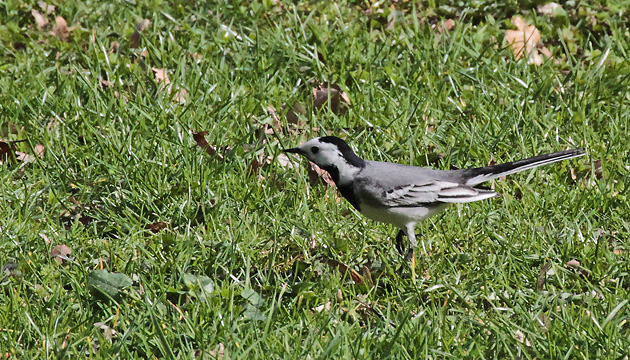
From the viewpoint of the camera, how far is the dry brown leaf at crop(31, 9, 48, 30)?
7.87 meters

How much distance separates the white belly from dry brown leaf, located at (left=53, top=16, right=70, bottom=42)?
413 centimetres

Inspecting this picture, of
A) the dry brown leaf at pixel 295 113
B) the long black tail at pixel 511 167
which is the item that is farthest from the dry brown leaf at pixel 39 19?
the long black tail at pixel 511 167

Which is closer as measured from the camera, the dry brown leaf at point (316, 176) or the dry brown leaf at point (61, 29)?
the dry brown leaf at point (316, 176)

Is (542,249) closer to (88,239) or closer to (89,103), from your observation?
(88,239)

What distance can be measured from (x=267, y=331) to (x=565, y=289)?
1720mm

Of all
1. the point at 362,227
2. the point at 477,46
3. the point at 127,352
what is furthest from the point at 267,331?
the point at 477,46

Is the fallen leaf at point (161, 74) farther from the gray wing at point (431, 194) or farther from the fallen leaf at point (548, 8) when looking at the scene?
the fallen leaf at point (548, 8)

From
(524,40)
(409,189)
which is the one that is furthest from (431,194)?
(524,40)

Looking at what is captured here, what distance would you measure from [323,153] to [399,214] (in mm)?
572

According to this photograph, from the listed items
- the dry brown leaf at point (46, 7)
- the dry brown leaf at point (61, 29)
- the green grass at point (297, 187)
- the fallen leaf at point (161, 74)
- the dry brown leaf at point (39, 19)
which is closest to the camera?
the green grass at point (297, 187)

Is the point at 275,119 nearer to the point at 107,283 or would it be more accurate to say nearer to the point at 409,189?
the point at 409,189

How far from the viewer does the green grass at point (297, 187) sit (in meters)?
4.17

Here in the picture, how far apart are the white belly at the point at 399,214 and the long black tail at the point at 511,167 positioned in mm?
277

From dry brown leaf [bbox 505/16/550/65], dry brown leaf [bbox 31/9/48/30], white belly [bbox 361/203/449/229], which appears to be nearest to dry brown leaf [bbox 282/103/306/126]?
white belly [bbox 361/203/449/229]
